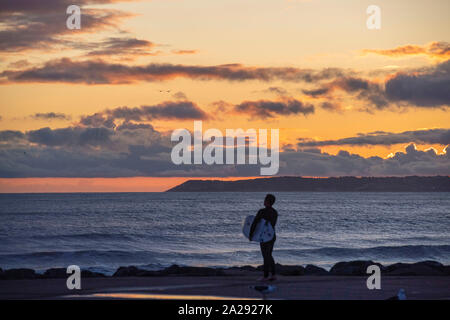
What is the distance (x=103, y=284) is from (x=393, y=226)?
54.4 meters

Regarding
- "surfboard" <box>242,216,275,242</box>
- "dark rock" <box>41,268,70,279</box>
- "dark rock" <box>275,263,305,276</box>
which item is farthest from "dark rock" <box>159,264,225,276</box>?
"surfboard" <box>242,216,275,242</box>

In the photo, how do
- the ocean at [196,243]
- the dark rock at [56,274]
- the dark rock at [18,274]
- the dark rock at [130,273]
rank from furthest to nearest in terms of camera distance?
the ocean at [196,243] < the dark rock at [56,274] < the dark rock at [18,274] < the dark rock at [130,273]

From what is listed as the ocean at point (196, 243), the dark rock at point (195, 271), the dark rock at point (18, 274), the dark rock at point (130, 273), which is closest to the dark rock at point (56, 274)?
the dark rock at point (18, 274)

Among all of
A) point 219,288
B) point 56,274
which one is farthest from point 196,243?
point 219,288

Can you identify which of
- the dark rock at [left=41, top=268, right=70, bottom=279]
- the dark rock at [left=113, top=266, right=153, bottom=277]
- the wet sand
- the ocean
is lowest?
the ocean

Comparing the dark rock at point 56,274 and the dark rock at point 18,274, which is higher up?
the dark rock at point 18,274

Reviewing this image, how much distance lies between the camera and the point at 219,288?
15055 millimetres

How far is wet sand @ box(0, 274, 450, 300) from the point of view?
13766 millimetres

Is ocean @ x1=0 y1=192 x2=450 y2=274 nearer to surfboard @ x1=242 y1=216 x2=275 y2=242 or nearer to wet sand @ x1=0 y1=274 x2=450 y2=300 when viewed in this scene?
wet sand @ x1=0 y1=274 x2=450 y2=300

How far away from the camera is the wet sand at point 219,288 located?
13.8 metres

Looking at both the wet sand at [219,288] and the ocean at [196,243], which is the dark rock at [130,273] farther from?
the ocean at [196,243]

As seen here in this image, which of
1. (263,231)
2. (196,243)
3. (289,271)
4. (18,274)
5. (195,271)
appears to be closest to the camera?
(263,231)

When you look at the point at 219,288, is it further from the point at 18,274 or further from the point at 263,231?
the point at 18,274
